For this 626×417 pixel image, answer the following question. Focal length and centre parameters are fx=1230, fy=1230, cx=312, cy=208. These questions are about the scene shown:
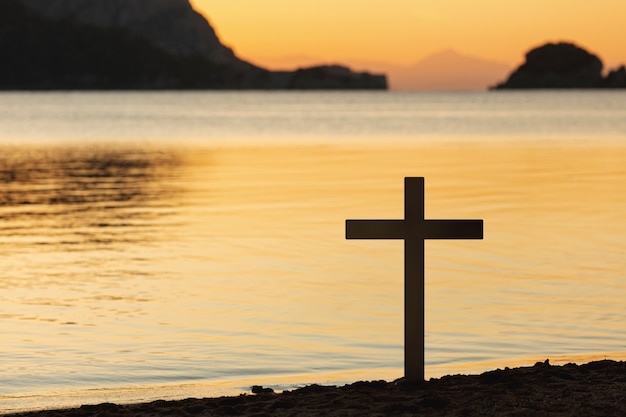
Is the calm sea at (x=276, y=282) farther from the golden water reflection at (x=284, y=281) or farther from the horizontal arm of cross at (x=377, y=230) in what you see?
the horizontal arm of cross at (x=377, y=230)

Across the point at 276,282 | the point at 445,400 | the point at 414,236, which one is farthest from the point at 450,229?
the point at 276,282

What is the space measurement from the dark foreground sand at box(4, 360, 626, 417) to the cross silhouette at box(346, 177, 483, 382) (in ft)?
0.98

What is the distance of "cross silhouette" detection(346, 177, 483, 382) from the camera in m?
9.23

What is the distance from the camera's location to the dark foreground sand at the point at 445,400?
8.34 m

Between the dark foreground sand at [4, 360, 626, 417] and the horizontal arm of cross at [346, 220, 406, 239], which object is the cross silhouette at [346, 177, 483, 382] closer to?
the horizontal arm of cross at [346, 220, 406, 239]

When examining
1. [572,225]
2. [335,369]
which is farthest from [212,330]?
[572,225]

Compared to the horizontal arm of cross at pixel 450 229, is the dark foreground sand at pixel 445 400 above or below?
below

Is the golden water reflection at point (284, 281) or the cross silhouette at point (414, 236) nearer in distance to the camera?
the cross silhouette at point (414, 236)

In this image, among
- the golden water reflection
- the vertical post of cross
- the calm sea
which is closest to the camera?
the vertical post of cross

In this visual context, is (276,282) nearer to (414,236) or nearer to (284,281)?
(284,281)

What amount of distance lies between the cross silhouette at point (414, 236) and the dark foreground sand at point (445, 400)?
0.30m

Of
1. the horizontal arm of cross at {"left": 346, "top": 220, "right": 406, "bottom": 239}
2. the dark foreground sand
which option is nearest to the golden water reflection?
the dark foreground sand

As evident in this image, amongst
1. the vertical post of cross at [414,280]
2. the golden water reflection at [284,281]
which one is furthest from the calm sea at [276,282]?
the vertical post of cross at [414,280]

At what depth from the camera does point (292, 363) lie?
1192 centimetres
